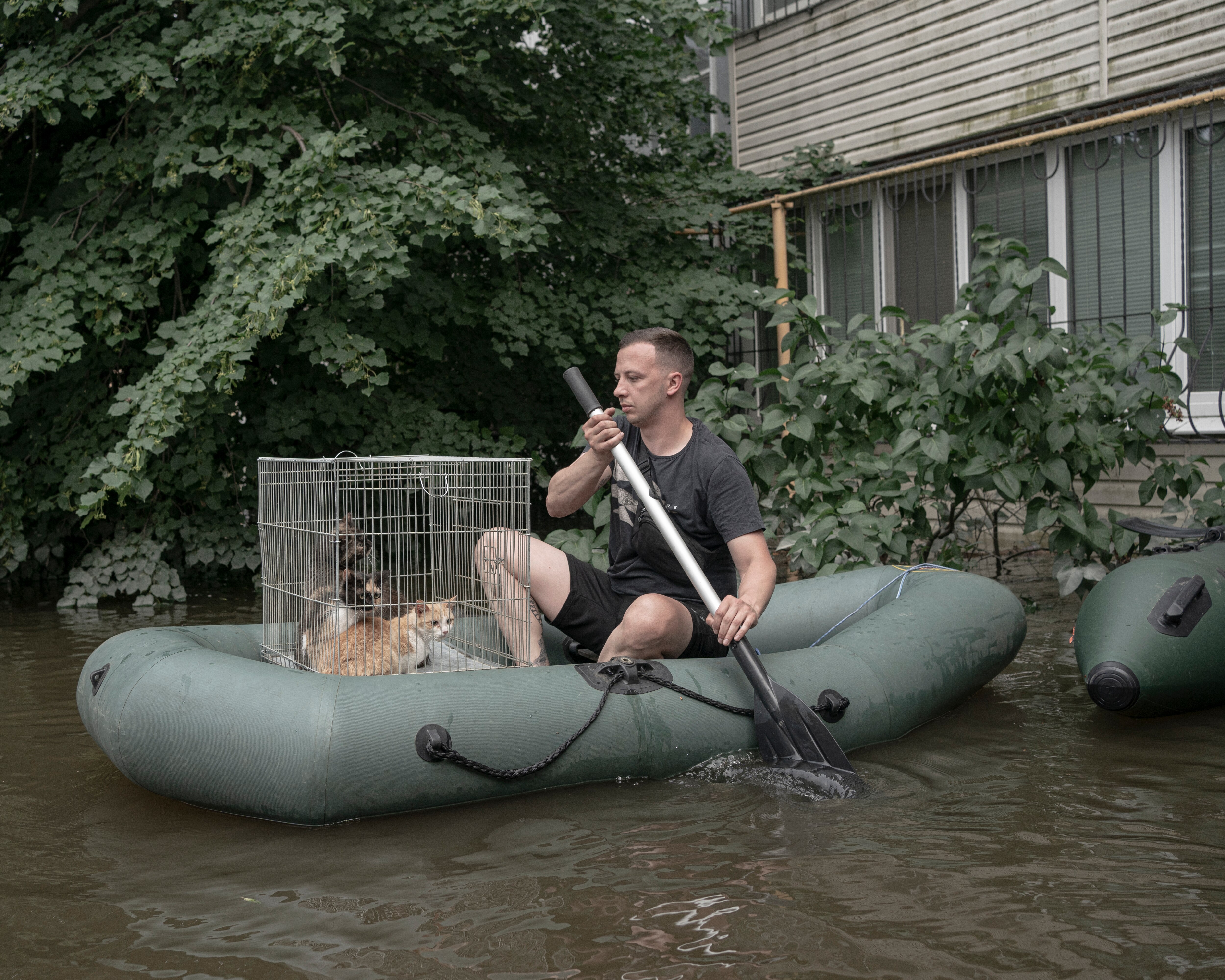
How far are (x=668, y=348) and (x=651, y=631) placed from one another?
3.12ft

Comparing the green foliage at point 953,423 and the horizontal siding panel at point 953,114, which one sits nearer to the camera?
the green foliage at point 953,423

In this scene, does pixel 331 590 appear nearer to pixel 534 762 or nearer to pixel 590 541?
pixel 534 762

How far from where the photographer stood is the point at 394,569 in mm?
3963

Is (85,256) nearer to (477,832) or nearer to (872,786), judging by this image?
(477,832)

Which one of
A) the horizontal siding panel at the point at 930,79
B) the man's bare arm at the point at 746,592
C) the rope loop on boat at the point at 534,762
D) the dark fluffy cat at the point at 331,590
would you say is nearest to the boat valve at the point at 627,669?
the rope loop on boat at the point at 534,762

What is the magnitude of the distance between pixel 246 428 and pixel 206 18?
2555mm

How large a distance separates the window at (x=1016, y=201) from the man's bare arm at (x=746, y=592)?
14.4ft

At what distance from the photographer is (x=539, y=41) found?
8.29 m

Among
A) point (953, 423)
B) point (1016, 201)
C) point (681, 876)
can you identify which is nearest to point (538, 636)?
point (681, 876)

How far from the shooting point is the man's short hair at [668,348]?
369 cm

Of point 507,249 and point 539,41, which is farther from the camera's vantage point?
point 539,41

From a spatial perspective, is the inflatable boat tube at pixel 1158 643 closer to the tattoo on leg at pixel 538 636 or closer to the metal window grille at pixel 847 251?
the tattoo on leg at pixel 538 636

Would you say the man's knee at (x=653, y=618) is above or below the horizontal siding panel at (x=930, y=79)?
below

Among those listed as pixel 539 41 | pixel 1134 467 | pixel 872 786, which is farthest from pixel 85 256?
pixel 1134 467
